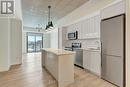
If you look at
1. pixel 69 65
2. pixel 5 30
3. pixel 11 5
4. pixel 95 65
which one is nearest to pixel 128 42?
pixel 69 65

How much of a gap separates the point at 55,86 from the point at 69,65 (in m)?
0.72

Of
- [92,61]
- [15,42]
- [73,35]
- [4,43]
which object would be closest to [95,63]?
[92,61]

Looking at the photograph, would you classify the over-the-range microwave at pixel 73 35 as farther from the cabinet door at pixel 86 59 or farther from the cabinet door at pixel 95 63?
the cabinet door at pixel 95 63

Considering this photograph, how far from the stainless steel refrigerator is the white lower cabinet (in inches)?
13.2

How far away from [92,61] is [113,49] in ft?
4.33

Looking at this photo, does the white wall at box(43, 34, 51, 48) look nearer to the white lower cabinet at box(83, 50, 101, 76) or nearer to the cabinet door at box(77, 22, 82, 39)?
the cabinet door at box(77, 22, 82, 39)

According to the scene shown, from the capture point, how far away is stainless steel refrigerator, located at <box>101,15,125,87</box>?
3.27 metres

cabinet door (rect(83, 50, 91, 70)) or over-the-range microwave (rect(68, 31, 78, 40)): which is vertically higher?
over-the-range microwave (rect(68, 31, 78, 40))

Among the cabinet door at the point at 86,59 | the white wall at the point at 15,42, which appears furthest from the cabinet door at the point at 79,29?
the white wall at the point at 15,42

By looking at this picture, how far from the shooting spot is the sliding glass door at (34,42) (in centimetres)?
1491

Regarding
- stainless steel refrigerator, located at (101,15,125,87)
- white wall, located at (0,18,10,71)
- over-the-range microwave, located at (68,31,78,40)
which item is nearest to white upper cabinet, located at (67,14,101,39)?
over-the-range microwave, located at (68,31,78,40)

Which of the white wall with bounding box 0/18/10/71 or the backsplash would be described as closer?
the white wall with bounding box 0/18/10/71

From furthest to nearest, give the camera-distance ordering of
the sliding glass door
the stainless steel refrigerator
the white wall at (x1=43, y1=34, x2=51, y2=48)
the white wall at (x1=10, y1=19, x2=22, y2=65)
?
the white wall at (x1=43, y1=34, x2=51, y2=48) → the sliding glass door → the white wall at (x1=10, y1=19, x2=22, y2=65) → the stainless steel refrigerator

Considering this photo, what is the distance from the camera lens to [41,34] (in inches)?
616
